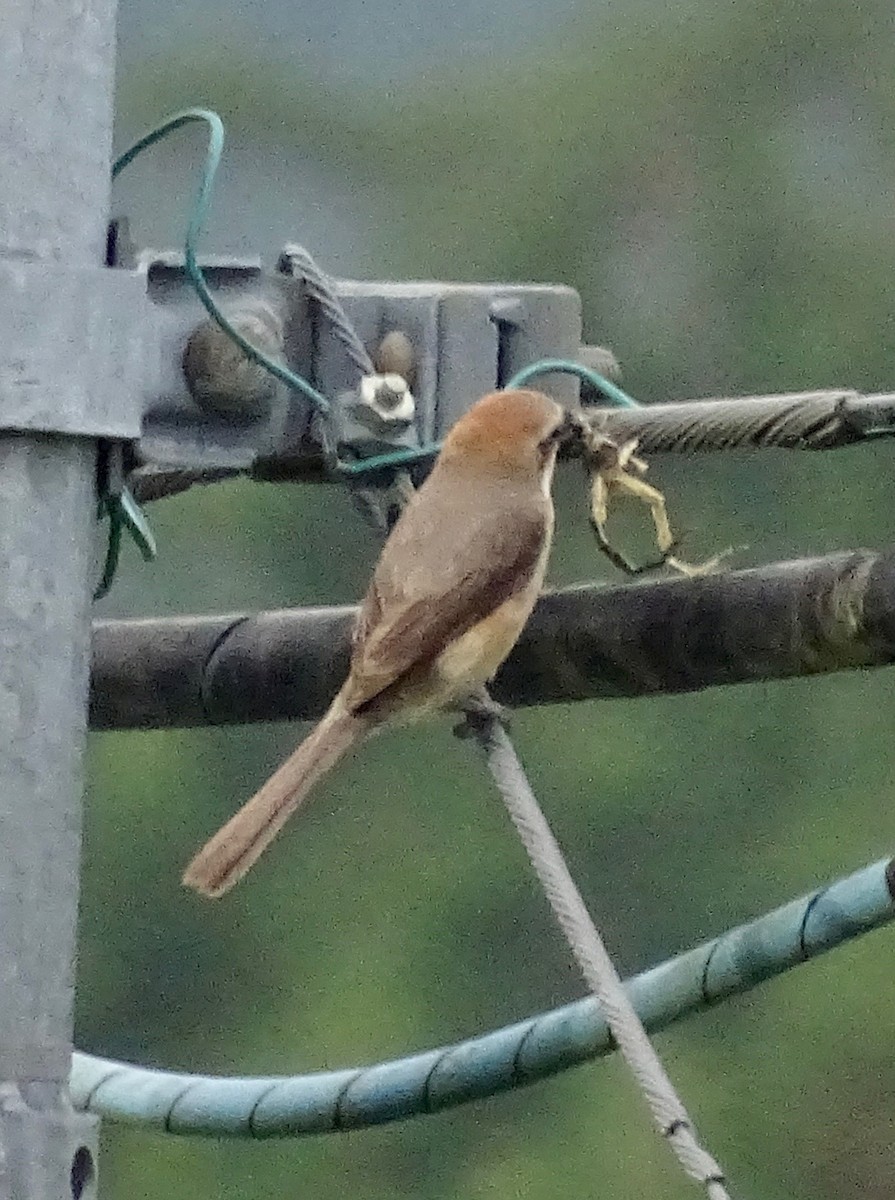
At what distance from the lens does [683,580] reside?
207 cm

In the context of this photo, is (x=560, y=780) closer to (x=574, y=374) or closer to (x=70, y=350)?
(x=574, y=374)

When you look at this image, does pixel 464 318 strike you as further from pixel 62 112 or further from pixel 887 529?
pixel 887 529

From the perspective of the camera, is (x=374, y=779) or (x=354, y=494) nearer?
(x=354, y=494)

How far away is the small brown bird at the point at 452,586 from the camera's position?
237 cm

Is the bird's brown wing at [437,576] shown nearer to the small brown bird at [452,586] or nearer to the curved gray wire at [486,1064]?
the small brown bird at [452,586]

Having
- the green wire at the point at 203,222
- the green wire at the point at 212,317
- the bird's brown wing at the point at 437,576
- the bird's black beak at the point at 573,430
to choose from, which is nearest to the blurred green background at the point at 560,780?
the bird's brown wing at the point at 437,576

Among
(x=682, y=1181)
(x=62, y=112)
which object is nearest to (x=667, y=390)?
(x=682, y=1181)

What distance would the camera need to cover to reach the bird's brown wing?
2.46 meters

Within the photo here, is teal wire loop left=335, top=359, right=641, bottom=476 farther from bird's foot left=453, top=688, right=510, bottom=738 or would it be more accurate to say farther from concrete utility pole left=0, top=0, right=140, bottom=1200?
concrete utility pole left=0, top=0, right=140, bottom=1200

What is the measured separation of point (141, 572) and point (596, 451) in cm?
891

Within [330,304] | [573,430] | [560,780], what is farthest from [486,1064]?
[560,780]

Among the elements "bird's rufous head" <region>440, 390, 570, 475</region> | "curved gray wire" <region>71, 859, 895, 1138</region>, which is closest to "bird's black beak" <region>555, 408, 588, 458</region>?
"bird's rufous head" <region>440, 390, 570, 475</region>

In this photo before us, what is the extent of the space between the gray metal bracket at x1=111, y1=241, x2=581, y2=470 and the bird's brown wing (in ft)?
0.89

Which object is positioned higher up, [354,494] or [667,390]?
[667,390]
